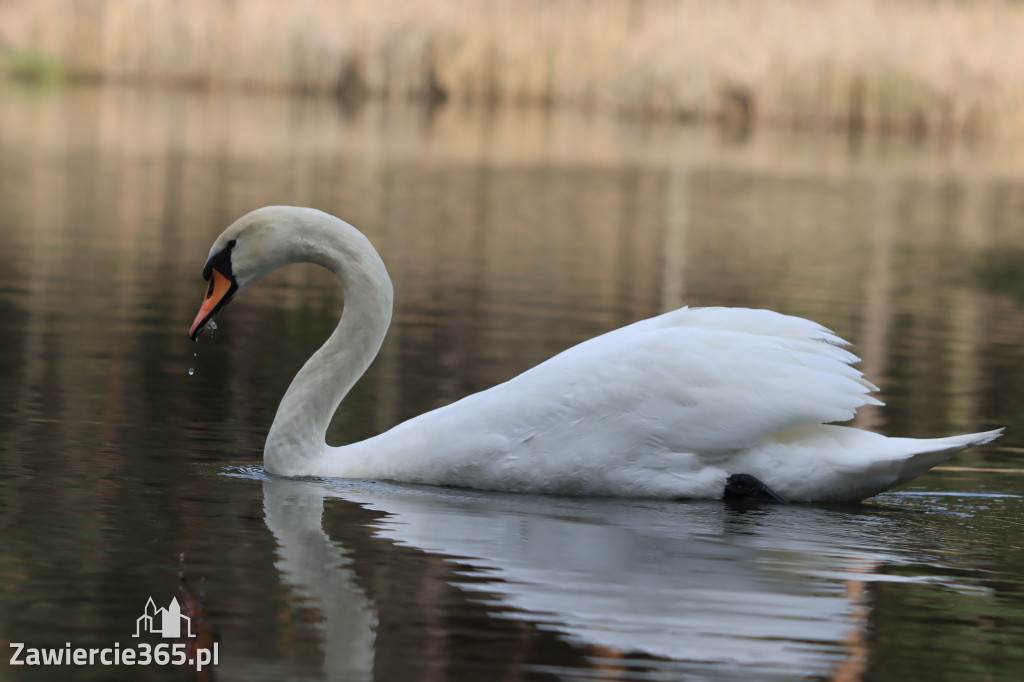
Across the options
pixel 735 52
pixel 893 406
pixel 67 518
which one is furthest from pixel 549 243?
pixel 735 52

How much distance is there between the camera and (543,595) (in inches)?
165

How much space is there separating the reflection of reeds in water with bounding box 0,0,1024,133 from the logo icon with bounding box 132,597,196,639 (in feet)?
74.0

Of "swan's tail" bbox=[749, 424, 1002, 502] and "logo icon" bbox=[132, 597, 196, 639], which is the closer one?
"logo icon" bbox=[132, 597, 196, 639]

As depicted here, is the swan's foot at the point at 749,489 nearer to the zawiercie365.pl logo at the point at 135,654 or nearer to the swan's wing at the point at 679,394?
the swan's wing at the point at 679,394

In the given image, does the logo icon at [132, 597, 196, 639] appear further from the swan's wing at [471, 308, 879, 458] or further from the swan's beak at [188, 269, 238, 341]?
the swan's beak at [188, 269, 238, 341]

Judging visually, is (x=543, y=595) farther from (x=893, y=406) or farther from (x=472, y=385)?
(x=893, y=406)

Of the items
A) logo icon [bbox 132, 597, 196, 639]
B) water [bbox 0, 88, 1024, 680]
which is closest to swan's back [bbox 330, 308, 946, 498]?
water [bbox 0, 88, 1024, 680]

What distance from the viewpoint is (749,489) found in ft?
17.8

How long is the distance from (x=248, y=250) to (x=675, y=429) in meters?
1.62

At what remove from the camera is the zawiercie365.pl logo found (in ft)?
11.6

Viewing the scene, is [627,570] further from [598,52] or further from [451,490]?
[598,52]

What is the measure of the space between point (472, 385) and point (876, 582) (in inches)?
119

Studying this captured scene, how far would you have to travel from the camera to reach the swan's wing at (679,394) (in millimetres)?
5340

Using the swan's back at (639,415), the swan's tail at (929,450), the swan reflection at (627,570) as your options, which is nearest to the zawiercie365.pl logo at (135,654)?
the swan reflection at (627,570)
